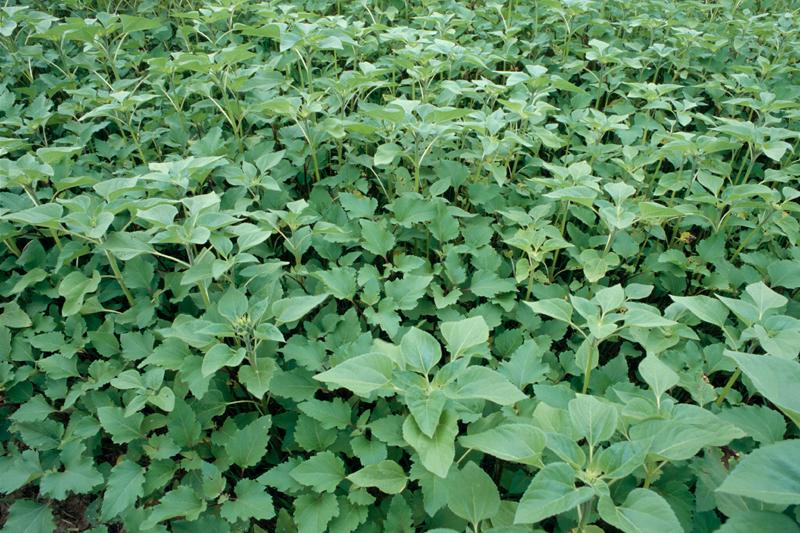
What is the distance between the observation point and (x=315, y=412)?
1780mm

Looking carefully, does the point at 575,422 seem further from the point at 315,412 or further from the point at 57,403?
the point at 57,403

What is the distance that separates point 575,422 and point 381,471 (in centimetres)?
61

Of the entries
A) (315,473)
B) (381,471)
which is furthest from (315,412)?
(381,471)

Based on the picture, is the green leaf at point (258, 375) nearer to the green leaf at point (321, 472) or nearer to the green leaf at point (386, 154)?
the green leaf at point (321, 472)

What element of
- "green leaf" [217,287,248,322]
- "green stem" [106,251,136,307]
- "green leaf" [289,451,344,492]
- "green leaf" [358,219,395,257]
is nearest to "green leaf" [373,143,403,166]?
"green leaf" [358,219,395,257]

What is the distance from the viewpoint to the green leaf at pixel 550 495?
3.67 feet

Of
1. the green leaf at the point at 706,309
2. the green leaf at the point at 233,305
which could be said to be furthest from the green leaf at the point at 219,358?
the green leaf at the point at 706,309

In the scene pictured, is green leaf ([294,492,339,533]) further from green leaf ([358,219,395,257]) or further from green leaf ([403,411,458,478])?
green leaf ([358,219,395,257])

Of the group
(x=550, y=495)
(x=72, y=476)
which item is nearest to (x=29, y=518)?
(x=72, y=476)

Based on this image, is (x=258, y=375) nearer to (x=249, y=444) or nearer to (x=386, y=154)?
(x=249, y=444)

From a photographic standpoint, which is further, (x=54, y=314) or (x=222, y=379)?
(x=54, y=314)

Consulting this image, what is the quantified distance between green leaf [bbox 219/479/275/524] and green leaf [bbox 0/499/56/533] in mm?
687

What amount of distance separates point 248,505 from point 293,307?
0.64 metres

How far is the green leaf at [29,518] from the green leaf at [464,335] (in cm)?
154
